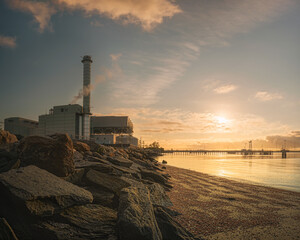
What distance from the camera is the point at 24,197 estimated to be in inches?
195

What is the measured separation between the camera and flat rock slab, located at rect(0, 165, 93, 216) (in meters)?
5.03

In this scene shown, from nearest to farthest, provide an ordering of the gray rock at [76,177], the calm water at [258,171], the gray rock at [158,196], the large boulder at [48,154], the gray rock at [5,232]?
1. the gray rock at [5,232]
2. the large boulder at [48,154]
3. the gray rock at [76,177]
4. the gray rock at [158,196]
5. the calm water at [258,171]

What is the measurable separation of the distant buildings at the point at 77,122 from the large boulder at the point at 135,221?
6245 cm

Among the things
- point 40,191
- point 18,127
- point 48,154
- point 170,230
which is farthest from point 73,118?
point 170,230

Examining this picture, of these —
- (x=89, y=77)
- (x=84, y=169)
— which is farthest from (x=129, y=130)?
(x=84, y=169)

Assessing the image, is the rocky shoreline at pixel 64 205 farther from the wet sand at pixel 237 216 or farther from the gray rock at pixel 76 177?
the wet sand at pixel 237 216

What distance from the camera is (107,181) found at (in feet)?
27.0

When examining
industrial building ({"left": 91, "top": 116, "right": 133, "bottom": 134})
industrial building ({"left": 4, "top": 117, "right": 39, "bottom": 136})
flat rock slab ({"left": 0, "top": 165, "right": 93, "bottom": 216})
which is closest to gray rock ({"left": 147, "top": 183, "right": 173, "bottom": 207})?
flat rock slab ({"left": 0, "top": 165, "right": 93, "bottom": 216})

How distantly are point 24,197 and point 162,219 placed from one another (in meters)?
4.22

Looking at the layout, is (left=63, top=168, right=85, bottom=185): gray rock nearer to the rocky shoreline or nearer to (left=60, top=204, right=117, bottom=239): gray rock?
the rocky shoreline

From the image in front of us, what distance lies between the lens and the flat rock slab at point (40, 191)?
198 inches

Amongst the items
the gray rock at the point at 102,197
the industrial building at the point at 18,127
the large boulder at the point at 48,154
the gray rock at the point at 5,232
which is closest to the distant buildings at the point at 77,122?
the industrial building at the point at 18,127

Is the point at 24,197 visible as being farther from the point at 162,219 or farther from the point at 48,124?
the point at 48,124

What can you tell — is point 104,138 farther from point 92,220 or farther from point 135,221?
point 135,221
